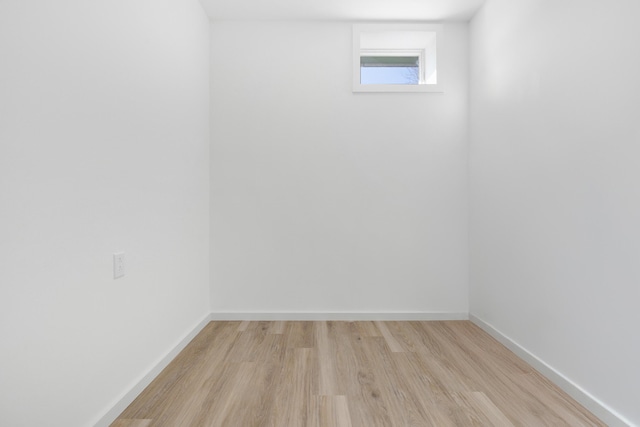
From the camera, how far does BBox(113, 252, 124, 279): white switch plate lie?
1707mm

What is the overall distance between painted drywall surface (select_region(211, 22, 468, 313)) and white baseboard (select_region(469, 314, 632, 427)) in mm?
859

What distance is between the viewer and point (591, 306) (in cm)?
179

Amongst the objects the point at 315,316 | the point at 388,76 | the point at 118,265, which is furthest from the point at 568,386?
the point at 388,76

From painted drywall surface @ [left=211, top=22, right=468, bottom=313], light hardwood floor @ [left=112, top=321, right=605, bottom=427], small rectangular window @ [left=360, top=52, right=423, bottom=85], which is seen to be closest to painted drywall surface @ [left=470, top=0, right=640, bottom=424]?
light hardwood floor @ [left=112, top=321, right=605, bottom=427]

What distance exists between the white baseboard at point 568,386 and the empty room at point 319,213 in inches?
0.5

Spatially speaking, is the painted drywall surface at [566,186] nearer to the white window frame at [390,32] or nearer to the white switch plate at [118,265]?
the white window frame at [390,32]

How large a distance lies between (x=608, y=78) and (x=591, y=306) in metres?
1.04

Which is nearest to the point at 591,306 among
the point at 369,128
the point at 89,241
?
the point at 369,128

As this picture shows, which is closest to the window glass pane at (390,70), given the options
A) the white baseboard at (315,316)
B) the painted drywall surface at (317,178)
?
the painted drywall surface at (317,178)

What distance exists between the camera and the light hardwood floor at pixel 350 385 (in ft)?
5.56

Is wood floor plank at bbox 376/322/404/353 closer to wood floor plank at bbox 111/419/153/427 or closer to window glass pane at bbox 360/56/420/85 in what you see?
wood floor plank at bbox 111/419/153/427

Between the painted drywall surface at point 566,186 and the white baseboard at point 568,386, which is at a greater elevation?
the painted drywall surface at point 566,186

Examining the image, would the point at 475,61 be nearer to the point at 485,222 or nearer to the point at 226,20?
the point at 485,222

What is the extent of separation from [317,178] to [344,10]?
4.41 feet
